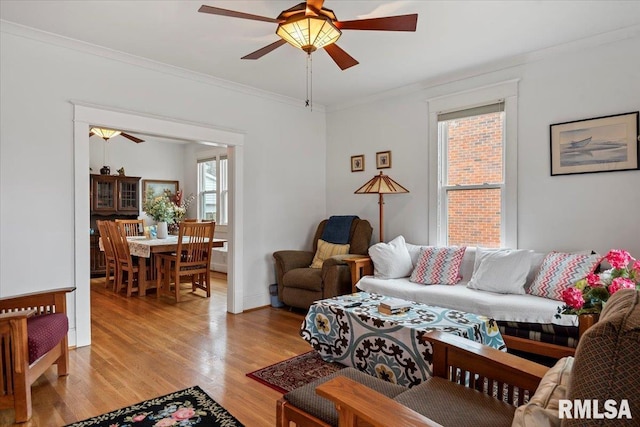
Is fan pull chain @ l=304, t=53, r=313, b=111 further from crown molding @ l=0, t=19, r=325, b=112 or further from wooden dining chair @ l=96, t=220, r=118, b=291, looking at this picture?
wooden dining chair @ l=96, t=220, r=118, b=291

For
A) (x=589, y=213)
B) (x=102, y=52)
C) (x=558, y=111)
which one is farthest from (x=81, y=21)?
(x=589, y=213)

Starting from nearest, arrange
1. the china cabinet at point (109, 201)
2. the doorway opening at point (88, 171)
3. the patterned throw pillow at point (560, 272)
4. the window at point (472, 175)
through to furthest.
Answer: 1. the patterned throw pillow at point (560, 272)
2. the doorway opening at point (88, 171)
3. the window at point (472, 175)
4. the china cabinet at point (109, 201)

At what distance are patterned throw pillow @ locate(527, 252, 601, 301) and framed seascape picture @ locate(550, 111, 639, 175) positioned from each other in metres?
0.80

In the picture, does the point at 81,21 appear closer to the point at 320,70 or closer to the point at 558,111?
the point at 320,70

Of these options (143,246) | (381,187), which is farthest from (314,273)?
(143,246)

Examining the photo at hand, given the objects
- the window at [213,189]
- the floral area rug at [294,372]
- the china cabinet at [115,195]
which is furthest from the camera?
the window at [213,189]

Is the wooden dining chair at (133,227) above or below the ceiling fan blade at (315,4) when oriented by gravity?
below

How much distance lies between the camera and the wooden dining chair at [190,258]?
5188mm

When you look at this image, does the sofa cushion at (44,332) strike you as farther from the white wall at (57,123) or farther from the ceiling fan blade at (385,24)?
the ceiling fan blade at (385,24)

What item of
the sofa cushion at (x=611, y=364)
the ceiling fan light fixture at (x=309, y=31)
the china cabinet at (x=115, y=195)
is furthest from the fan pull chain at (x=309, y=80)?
the china cabinet at (x=115, y=195)

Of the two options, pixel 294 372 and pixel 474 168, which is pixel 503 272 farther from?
pixel 294 372

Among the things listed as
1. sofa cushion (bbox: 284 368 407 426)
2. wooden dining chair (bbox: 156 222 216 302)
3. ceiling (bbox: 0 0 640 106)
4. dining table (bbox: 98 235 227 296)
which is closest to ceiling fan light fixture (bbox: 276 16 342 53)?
ceiling (bbox: 0 0 640 106)

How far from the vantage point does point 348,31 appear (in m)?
3.16

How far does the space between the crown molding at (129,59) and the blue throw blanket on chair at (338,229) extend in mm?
1665
